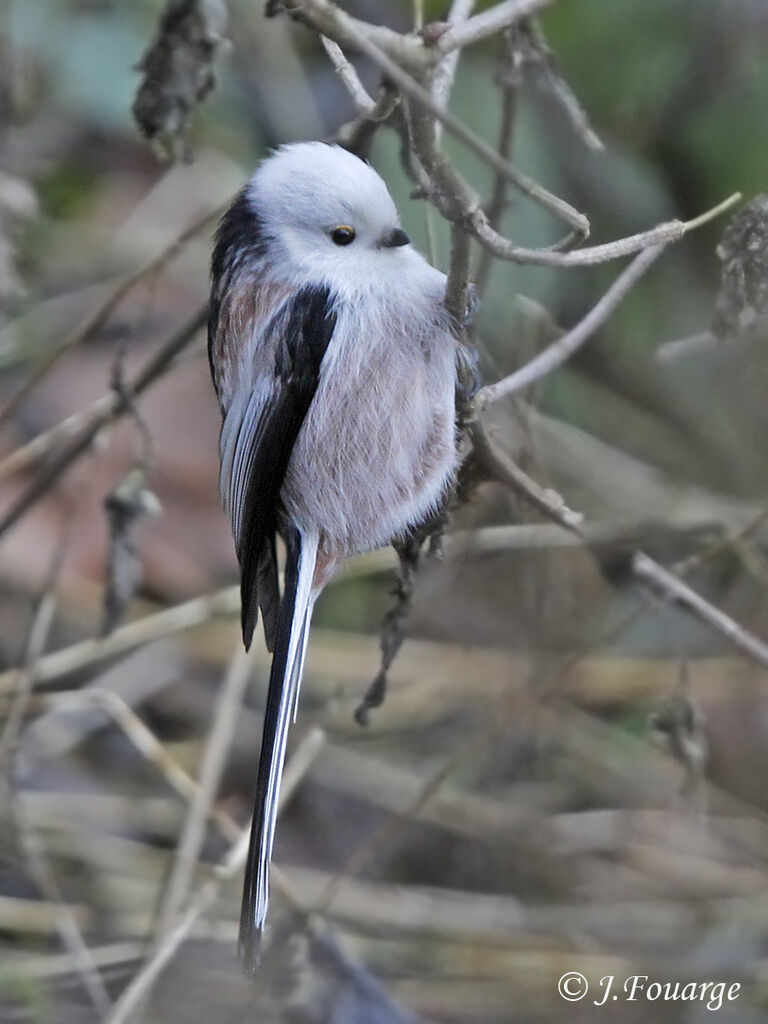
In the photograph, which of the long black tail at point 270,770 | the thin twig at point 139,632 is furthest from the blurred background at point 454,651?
the long black tail at point 270,770

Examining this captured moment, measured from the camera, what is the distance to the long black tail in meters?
1.08

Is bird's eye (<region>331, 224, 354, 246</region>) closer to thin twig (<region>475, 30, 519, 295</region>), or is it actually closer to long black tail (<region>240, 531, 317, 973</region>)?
thin twig (<region>475, 30, 519, 295</region>)

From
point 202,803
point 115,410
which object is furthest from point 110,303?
point 202,803

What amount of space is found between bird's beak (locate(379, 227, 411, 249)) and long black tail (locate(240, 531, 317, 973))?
406 mm

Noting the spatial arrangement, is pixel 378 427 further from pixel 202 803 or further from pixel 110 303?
pixel 202 803

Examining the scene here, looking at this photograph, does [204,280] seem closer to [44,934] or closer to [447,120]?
[44,934]

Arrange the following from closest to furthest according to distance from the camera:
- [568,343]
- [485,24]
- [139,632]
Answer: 1. [485,24]
2. [568,343]
3. [139,632]

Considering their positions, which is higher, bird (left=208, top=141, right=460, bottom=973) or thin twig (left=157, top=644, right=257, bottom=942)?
bird (left=208, top=141, right=460, bottom=973)

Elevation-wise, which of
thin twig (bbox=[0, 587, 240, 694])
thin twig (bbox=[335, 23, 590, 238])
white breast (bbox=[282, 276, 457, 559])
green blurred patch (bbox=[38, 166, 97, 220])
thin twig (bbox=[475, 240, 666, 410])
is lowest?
thin twig (bbox=[0, 587, 240, 694])

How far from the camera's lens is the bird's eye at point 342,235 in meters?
1.29

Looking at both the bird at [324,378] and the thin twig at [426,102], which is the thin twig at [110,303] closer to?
the bird at [324,378]

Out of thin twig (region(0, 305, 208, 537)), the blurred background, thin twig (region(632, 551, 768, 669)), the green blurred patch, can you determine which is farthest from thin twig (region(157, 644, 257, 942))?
the green blurred patch

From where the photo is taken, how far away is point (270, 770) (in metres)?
1.09

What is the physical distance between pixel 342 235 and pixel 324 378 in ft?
0.52
